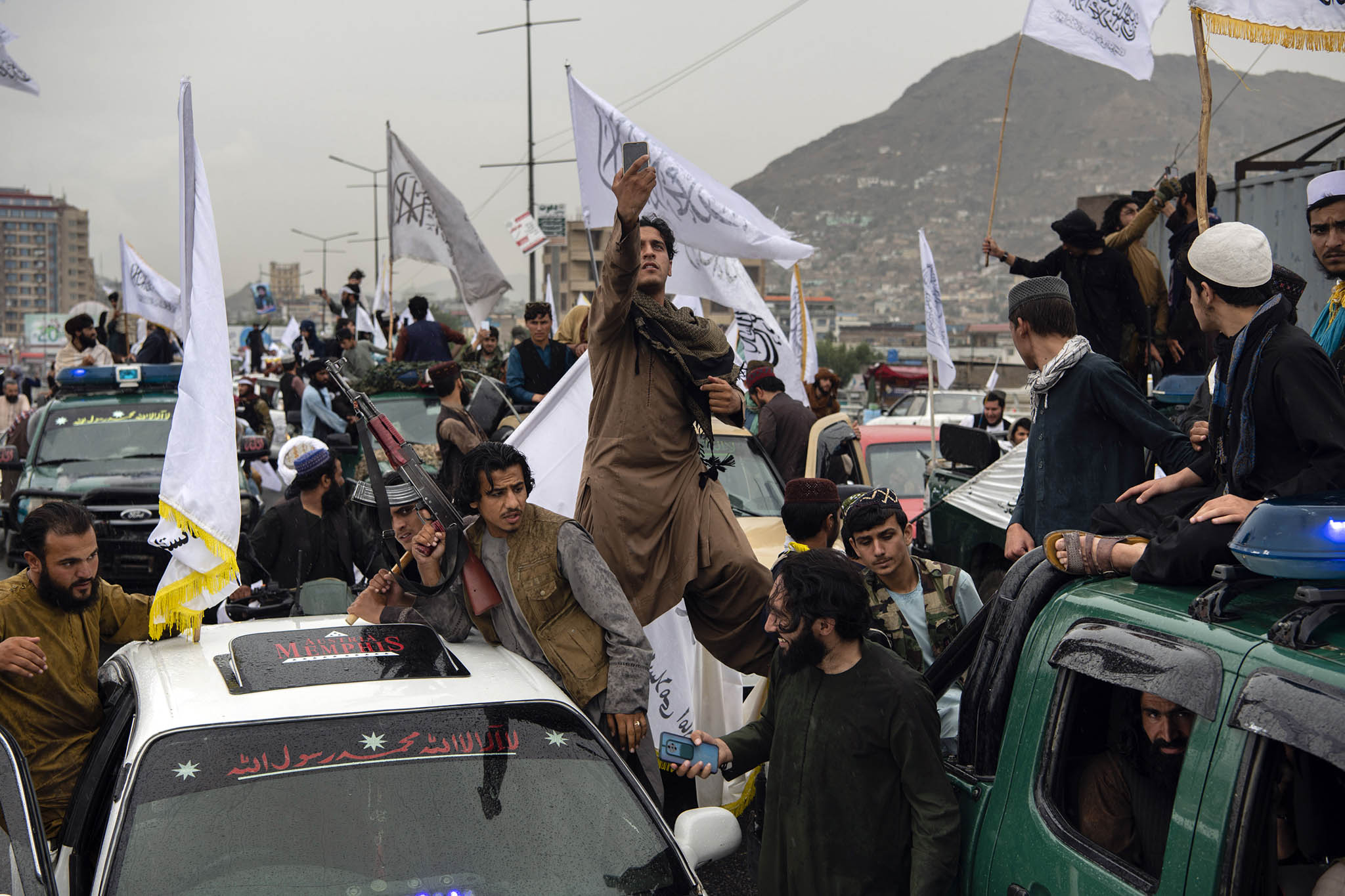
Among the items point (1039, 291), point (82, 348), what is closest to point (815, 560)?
point (1039, 291)

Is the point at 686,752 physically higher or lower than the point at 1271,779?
lower

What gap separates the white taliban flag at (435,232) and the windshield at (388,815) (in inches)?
350

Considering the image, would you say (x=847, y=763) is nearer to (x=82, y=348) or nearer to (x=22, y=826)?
(x=22, y=826)

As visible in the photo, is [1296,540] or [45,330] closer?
[1296,540]

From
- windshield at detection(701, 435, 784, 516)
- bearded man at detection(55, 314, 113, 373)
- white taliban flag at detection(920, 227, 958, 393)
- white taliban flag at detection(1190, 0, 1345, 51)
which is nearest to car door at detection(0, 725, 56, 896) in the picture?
white taliban flag at detection(1190, 0, 1345, 51)

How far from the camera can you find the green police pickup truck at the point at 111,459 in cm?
1057

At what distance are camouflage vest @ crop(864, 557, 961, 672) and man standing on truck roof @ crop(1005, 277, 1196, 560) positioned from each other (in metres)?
0.31

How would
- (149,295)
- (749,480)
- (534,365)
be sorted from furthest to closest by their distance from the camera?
(149,295) → (534,365) → (749,480)

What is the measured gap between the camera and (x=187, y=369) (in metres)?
4.23

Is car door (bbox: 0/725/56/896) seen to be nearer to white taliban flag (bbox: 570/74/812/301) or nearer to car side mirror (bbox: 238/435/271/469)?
white taliban flag (bbox: 570/74/812/301)

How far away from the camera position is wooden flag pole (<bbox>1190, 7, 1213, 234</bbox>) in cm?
443

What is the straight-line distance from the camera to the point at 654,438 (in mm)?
4855

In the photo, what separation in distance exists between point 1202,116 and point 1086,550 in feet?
7.30

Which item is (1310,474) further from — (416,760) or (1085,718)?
(416,760)
